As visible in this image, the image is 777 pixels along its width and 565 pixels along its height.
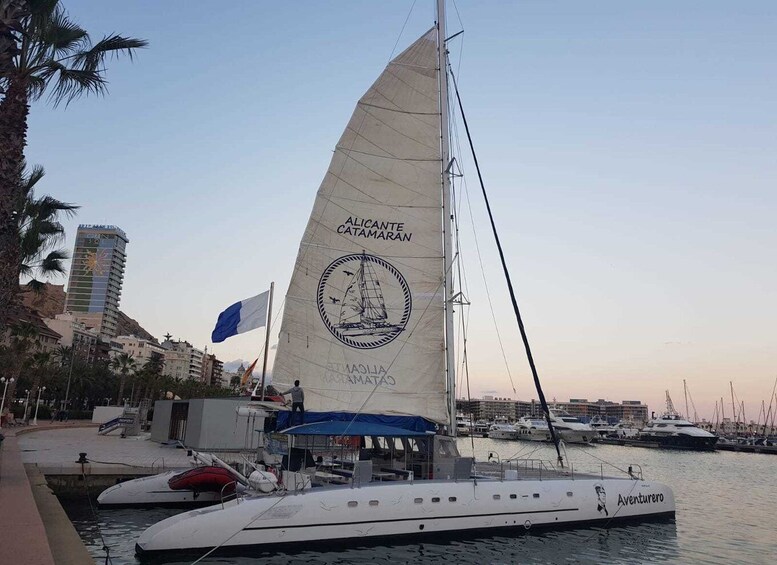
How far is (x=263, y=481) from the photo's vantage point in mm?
14414

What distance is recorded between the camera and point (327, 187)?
18.4 m

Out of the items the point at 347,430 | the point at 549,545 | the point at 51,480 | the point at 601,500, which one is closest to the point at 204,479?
the point at 347,430

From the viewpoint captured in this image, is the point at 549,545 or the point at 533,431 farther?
the point at 533,431

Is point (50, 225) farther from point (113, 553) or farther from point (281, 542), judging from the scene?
point (281, 542)

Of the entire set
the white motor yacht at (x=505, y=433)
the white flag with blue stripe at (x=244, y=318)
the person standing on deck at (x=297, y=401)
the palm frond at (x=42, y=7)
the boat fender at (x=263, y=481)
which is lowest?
the white motor yacht at (x=505, y=433)

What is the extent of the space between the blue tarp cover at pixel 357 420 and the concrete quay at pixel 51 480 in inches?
233

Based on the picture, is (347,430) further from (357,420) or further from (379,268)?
(379,268)

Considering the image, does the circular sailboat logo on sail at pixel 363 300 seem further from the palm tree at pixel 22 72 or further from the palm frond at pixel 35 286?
the palm frond at pixel 35 286

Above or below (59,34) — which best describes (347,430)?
below

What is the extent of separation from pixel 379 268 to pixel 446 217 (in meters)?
2.88

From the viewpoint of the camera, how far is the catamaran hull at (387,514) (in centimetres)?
Answer: 1326

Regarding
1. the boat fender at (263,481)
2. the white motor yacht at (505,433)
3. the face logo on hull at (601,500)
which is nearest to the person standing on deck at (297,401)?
the boat fender at (263,481)

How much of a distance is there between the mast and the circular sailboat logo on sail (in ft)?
4.60

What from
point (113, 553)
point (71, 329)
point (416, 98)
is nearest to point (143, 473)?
point (113, 553)
